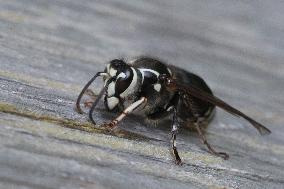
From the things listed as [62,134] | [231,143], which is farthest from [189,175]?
[231,143]

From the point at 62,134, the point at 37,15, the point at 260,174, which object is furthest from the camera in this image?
the point at 37,15

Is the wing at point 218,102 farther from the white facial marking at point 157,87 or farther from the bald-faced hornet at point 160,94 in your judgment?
the white facial marking at point 157,87

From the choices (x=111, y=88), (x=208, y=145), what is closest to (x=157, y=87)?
(x=111, y=88)

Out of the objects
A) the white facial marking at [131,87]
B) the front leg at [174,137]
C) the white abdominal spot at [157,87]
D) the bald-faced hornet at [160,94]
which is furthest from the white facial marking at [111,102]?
the white abdominal spot at [157,87]

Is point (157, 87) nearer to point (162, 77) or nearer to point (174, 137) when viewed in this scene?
point (162, 77)

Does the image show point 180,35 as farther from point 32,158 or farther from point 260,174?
point 32,158

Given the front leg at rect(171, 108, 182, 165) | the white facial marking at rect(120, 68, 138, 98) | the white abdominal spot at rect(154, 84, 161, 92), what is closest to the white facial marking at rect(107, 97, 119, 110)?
the white facial marking at rect(120, 68, 138, 98)

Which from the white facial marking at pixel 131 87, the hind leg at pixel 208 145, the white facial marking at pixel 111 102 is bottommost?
the hind leg at pixel 208 145
